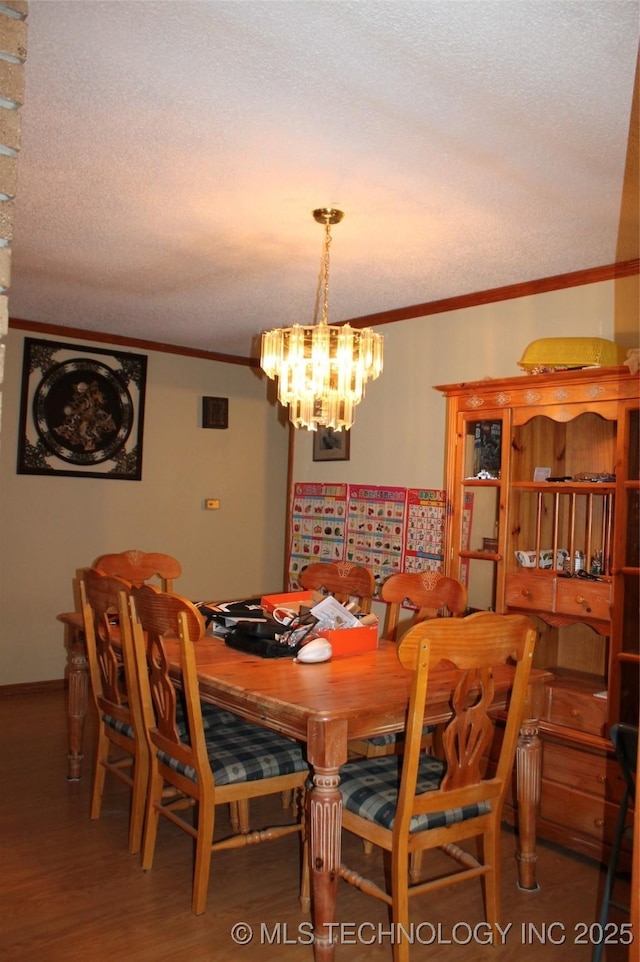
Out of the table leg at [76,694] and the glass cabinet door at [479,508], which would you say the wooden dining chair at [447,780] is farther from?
the table leg at [76,694]

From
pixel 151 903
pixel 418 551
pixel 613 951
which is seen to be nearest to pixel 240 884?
pixel 151 903

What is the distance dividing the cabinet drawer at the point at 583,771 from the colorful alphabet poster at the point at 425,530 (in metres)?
1.28

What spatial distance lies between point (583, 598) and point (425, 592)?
0.66 metres

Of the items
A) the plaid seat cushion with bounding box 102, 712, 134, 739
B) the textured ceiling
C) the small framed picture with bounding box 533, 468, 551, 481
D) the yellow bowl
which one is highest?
the textured ceiling

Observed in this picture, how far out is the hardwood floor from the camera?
2309 mm

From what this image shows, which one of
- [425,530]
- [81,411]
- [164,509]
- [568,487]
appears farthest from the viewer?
[164,509]

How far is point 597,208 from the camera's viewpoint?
286 centimetres

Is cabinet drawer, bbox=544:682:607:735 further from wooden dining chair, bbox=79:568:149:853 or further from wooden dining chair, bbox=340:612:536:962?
wooden dining chair, bbox=79:568:149:853

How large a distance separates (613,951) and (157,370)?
4479 mm

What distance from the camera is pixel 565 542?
351 centimetres

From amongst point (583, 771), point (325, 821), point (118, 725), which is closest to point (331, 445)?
point (118, 725)

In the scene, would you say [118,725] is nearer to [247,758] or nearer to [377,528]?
[247,758]

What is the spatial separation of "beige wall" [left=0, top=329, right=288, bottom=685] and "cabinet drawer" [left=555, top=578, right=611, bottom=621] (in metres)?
3.28

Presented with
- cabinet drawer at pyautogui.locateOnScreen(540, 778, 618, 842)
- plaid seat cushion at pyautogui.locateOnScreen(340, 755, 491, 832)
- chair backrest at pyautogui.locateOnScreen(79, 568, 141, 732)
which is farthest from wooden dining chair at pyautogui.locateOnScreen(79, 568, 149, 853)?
cabinet drawer at pyautogui.locateOnScreen(540, 778, 618, 842)
